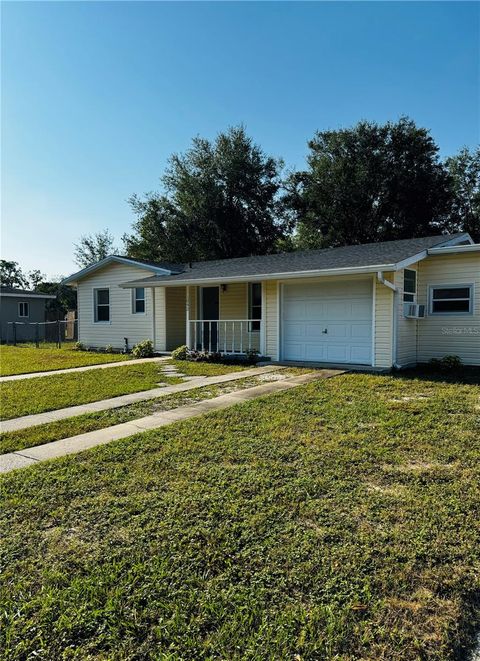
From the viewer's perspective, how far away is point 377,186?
2384 centimetres

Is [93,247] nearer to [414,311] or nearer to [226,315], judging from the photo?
[226,315]

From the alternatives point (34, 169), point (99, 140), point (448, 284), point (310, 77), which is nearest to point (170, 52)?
point (99, 140)

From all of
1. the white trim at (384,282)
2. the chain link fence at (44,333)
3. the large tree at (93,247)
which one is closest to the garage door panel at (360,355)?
the white trim at (384,282)

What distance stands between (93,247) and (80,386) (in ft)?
116

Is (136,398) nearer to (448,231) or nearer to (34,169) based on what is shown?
(34,169)

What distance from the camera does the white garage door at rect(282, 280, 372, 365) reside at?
10508 millimetres

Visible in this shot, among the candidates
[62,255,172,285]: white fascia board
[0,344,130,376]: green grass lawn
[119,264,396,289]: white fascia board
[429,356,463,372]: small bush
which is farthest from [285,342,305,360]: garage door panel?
[62,255,172,285]: white fascia board

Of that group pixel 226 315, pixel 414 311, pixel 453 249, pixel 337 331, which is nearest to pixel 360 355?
pixel 337 331

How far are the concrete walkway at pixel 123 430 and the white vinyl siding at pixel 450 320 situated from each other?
499 centimetres

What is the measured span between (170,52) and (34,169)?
5436mm

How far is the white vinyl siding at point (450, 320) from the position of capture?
1052 cm

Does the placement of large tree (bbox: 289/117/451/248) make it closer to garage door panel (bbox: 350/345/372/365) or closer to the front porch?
the front porch

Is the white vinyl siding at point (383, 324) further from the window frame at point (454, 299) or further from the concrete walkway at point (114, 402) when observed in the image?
the concrete walkway at point (114, 402)

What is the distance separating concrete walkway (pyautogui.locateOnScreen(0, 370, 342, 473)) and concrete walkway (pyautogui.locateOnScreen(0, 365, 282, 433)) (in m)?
0.92
